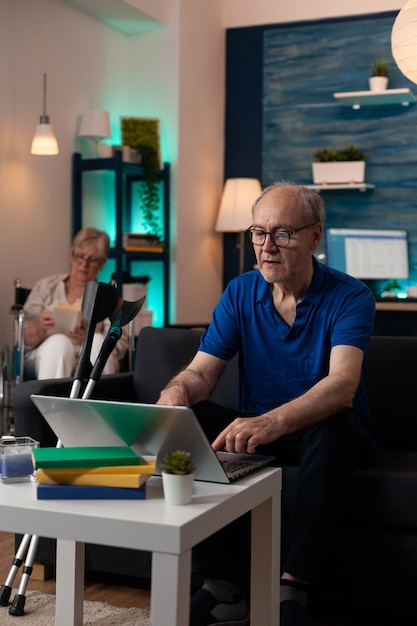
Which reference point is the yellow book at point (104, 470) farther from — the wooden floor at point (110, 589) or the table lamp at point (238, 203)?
the table lamp at point (238, 203)

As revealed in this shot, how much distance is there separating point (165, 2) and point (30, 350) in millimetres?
2719

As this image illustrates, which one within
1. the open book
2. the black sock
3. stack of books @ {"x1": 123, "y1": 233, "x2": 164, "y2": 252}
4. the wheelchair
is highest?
stack of books @ {"x1": 123, "y1": 233, "x2": 164, "y2": 252}

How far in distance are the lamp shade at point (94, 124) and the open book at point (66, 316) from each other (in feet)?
5.27

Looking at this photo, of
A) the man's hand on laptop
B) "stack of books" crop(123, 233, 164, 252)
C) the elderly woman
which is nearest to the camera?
the man's hand on laptop

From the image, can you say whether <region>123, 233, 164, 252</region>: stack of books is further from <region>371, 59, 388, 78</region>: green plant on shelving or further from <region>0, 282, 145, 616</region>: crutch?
<region>0, 282, 145, 616</region>: crutch

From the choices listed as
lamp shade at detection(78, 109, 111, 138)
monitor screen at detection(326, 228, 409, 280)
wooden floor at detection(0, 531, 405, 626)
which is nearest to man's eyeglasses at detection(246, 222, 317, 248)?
wooden floor at detection(0, 531, 405, 626)

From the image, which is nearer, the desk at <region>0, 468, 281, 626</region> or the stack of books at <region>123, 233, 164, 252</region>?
the desk at <region>0, 468, 281, 626</region>

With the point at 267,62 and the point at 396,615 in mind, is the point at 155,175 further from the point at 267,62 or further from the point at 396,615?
the point at 396,615

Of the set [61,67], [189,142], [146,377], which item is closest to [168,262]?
[189,142]

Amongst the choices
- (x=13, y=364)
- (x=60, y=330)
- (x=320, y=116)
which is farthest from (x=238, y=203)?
(x=13, y=364)

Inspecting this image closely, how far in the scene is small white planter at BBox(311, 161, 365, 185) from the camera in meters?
5.84

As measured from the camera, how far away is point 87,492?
1.55 meters

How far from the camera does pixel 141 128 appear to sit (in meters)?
5.66

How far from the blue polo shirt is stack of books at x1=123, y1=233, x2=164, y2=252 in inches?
115
